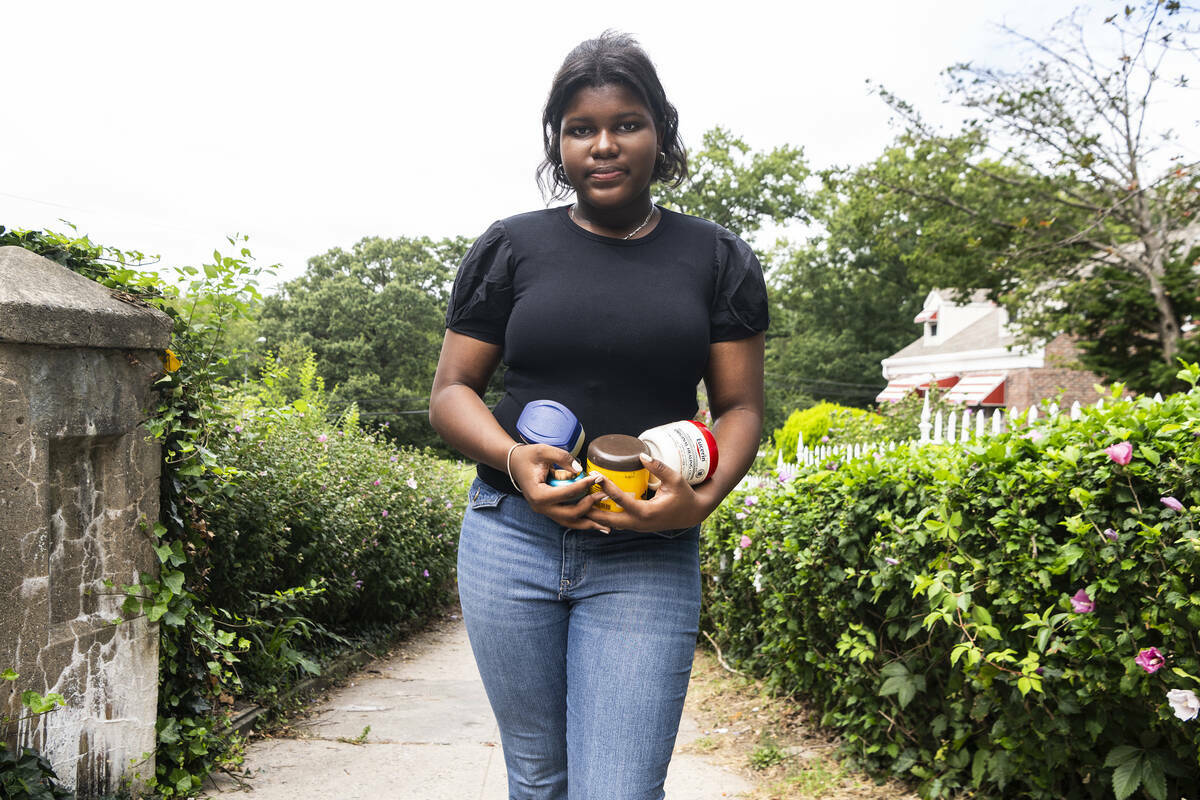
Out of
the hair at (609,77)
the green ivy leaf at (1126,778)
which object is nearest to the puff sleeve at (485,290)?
the hair at (609,77)

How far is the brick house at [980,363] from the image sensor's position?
81.0 feet

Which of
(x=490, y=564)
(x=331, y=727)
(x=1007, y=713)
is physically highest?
(x=490, y=564)

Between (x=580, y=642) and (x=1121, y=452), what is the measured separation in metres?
1.64

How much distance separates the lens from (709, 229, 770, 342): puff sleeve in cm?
188

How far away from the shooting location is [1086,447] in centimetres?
270

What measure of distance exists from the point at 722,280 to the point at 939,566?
5.64 feet

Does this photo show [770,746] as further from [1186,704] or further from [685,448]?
[685,448]

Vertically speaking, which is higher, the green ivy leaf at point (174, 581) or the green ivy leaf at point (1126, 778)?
the green ivy leaf at point (174, 581)

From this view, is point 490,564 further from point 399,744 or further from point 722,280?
point 399,744

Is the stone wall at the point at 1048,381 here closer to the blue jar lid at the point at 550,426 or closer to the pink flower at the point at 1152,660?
the pink flower at the point at 1152,660

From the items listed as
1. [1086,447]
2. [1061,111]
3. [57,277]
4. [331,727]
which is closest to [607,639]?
[1086,447]

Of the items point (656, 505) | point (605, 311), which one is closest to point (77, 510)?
point (605, 311)

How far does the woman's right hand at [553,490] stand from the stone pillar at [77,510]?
5.60 feet

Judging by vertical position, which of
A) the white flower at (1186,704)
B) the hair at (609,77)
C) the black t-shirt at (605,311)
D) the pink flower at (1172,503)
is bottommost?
the white flower at (1186,704)
